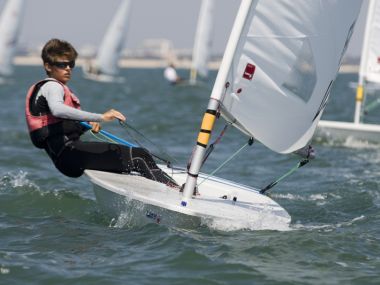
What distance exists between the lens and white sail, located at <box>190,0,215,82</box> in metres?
31.1

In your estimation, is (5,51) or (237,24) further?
(5,51)

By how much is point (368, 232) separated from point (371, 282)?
131 centimetres

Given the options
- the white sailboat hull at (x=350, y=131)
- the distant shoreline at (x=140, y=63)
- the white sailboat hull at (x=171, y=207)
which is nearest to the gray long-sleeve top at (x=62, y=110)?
the white sailboat hull at (x=171, y=207)

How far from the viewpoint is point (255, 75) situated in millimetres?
5344

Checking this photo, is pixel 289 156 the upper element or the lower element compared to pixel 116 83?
lower

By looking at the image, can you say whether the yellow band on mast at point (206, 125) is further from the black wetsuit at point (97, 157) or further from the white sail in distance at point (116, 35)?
the white sail in distance at point (116, 35)

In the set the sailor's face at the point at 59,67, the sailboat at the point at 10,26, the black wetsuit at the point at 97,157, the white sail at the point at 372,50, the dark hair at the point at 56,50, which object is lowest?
the black wetsuit at the point at 97,157

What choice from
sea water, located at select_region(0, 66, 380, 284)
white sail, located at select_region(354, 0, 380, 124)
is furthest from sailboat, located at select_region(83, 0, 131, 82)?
sea water, located at select_region(0, 66, 380, 284)

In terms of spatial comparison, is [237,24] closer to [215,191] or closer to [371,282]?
[215,191]

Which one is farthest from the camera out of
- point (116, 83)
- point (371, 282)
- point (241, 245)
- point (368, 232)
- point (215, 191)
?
point (116, 83)

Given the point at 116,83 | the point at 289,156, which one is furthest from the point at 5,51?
the point at 289,156

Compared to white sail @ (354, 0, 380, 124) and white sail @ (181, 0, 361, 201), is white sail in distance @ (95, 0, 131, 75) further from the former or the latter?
white sail @ (181, 0, 361, 201)

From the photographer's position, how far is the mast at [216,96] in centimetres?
514

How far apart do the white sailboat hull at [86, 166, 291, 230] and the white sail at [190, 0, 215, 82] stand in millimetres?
25940
